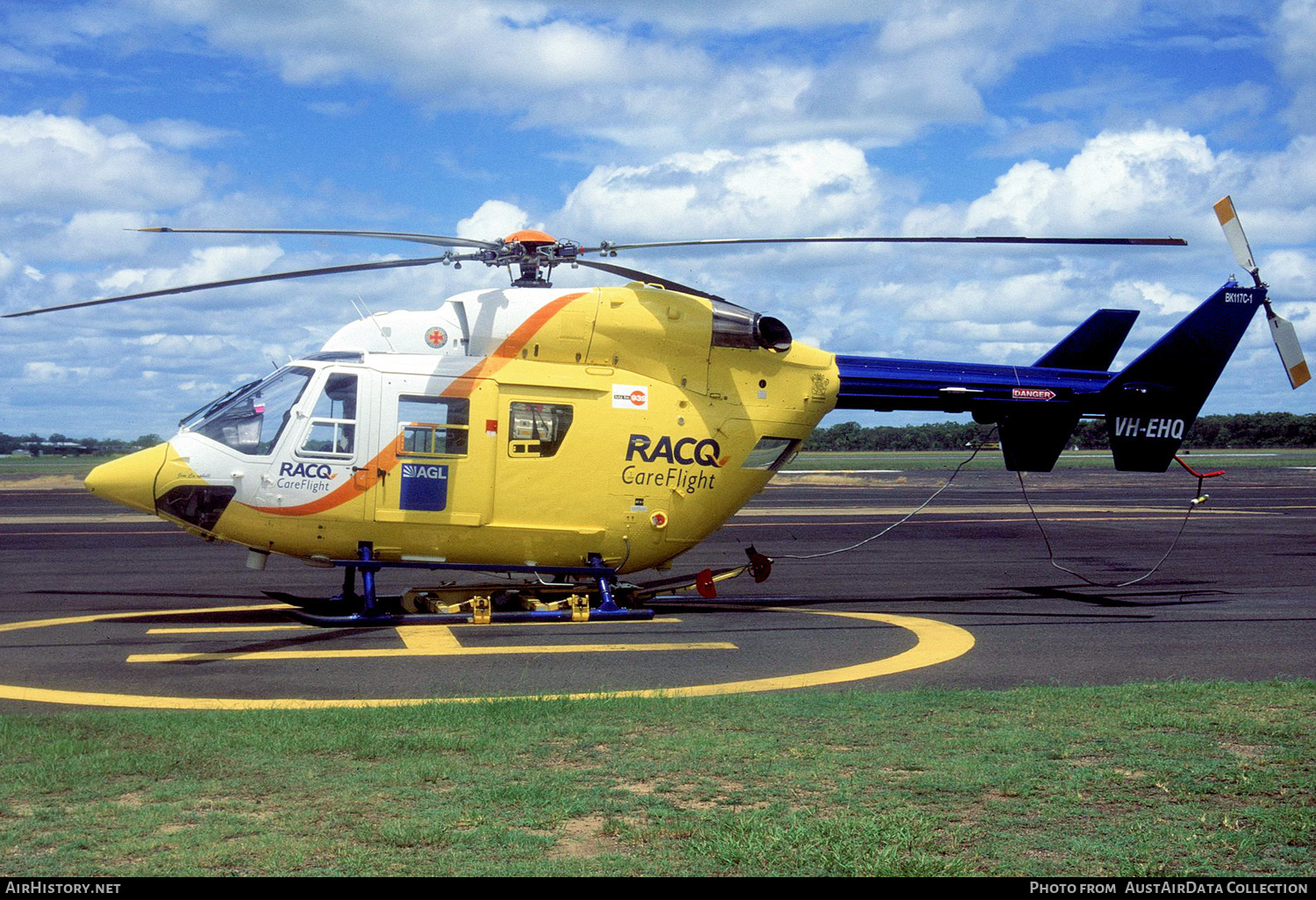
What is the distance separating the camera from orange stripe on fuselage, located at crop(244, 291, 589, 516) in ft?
43.0

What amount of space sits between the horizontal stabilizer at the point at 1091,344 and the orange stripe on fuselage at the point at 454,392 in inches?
307

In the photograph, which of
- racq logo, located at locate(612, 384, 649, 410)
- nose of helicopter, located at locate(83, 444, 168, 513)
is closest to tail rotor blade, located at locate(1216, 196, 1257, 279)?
racq logo, located at locate(612, 384, 649, 410)

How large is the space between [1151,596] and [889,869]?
1364cm

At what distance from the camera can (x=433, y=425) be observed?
44.0 feet

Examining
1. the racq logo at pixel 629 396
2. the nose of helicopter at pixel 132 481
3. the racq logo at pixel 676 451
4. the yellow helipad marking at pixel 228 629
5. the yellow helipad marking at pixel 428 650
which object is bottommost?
the yellow helipad marking at pixel 228 629

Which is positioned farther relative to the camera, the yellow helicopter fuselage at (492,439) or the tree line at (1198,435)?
the tree line at (1198,435)

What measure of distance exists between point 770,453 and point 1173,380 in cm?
656

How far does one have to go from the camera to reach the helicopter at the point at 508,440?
42.8 feet

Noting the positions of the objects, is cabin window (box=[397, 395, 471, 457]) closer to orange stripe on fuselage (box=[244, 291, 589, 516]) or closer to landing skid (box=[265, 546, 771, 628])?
orange stripe on fuselage (box=[244, 291, 589, 516])

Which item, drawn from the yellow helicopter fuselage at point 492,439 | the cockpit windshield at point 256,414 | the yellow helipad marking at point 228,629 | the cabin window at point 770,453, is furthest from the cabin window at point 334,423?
the cabin window at point 770,453

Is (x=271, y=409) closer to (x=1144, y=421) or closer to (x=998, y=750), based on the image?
(x=998, y=750)

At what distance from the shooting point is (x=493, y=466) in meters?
13.5

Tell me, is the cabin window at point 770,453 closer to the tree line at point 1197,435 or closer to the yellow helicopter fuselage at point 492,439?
the yellow helicopter fuselage at point 492,439
